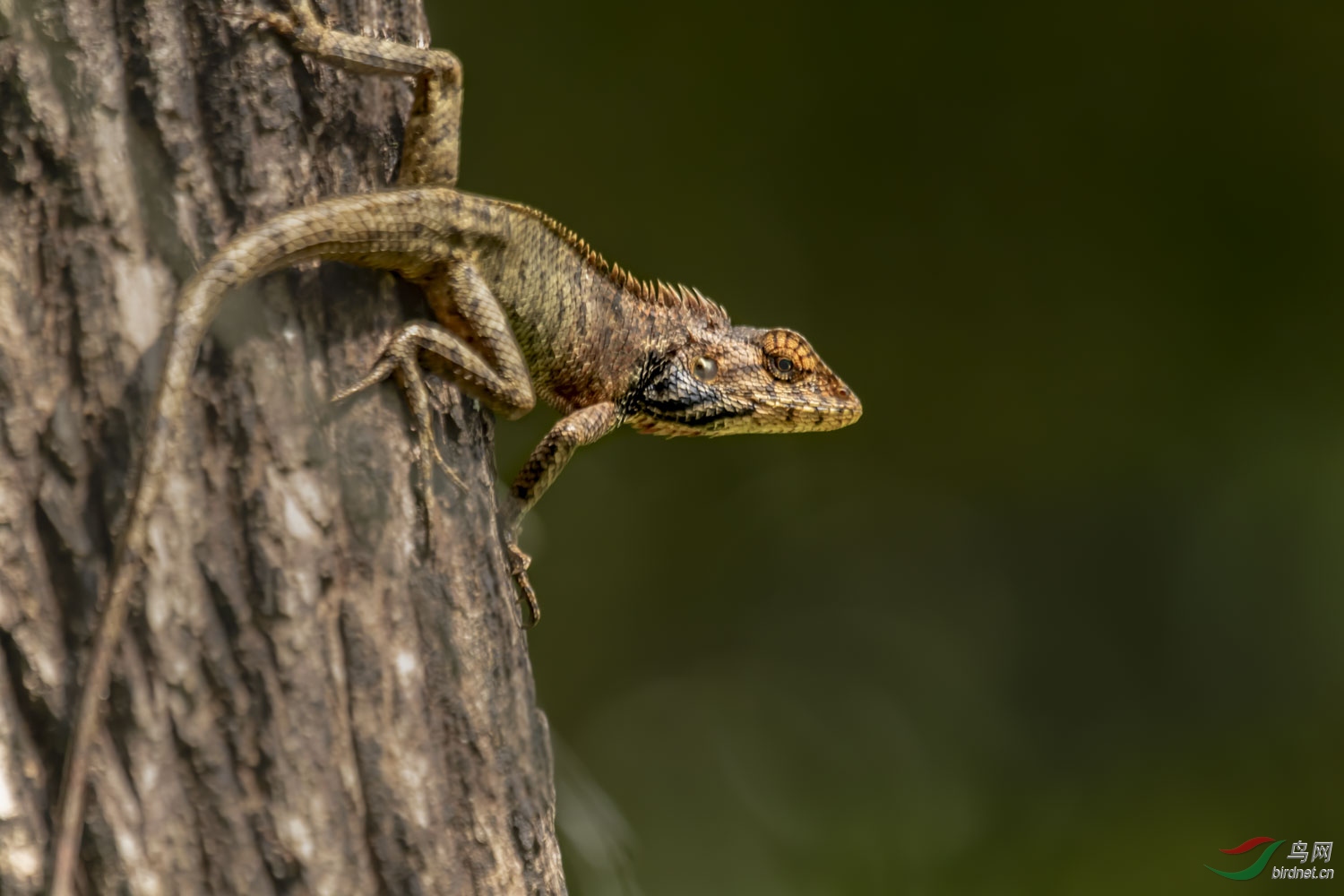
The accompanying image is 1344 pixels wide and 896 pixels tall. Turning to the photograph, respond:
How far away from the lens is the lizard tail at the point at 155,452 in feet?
5.74

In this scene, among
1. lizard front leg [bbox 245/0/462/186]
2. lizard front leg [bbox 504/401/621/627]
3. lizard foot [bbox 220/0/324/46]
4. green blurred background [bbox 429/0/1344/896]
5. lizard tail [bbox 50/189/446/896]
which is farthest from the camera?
green blurred background [bbox 429/0/1344/896]

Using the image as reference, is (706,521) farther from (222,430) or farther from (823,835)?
(222,430)

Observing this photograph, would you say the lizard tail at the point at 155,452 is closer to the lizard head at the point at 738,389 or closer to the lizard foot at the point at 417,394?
the lizard foot at the point at 417,394

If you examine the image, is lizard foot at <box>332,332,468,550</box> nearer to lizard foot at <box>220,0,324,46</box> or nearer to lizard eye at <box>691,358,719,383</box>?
lizard foot at <box>220,0,324,46</box>

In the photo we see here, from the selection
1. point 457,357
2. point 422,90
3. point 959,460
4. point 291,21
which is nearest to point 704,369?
point 457,357

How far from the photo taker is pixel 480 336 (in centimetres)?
254

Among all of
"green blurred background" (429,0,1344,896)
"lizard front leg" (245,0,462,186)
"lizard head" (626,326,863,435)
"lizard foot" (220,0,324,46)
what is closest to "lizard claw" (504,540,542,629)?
"lizard head" (626,326,863,435)

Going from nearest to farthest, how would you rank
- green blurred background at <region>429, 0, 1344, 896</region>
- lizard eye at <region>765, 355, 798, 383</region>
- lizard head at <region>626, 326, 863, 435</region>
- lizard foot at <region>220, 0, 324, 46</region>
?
lizard foot at <region>220, 0, 324, 46</region>
lizard head at <region>626, 326, 863, 435</region>
lizard eye at <region>765, 355, 798, 383</region>
green blurred background at <region>429, 0, 1344, 896</region>

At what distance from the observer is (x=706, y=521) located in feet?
23.0

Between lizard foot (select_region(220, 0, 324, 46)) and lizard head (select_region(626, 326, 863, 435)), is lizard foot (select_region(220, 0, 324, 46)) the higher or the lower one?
the higher one

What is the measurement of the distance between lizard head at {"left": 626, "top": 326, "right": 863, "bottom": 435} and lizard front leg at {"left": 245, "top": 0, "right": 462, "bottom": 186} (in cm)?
109

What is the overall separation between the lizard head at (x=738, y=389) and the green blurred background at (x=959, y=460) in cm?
234

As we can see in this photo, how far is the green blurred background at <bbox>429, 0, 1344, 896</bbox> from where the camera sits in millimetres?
6051

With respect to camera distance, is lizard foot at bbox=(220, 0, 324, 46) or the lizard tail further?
lizard foot at bbox=(220, 0, 324, 46)
